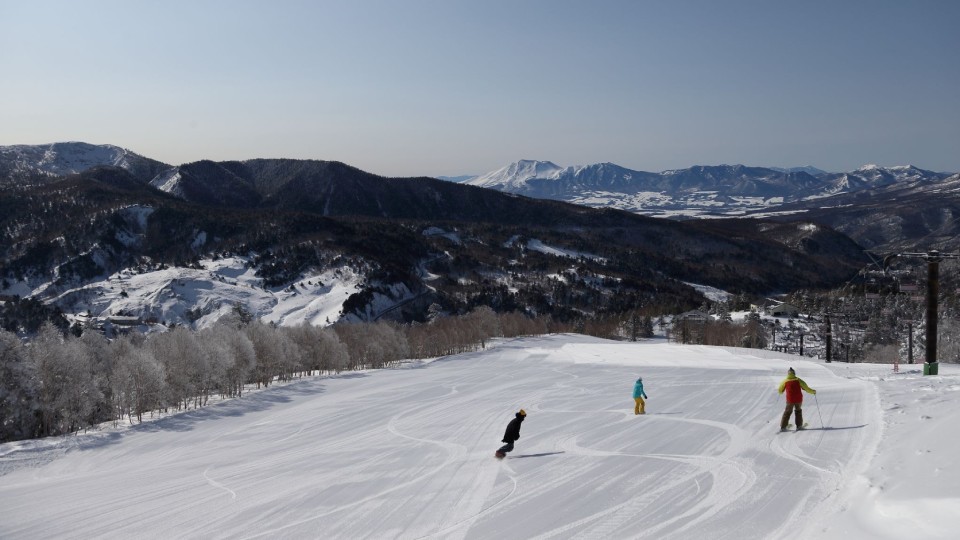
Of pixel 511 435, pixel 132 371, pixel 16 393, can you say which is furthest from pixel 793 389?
pixel 132 371

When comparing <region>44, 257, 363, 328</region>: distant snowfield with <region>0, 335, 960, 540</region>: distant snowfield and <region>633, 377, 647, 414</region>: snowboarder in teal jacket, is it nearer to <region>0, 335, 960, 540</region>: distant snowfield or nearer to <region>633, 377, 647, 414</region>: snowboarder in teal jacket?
<region>0, 335, 960, 540</region>: distant snowfield

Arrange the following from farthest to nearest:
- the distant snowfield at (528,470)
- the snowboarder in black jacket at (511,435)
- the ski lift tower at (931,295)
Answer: the ski lift tower at (931,295) < the snowboarder in black jacket at (511,435) < the distant snowfield at (528,470)

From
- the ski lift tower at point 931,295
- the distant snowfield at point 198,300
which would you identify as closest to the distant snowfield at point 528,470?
the ski lift tower at point 931,295

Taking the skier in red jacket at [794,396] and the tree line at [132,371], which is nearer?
the skier in red jacket at [794,396]

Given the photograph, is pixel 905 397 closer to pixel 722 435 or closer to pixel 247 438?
pixel 722 435

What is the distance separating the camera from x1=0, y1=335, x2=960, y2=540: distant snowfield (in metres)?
15.4

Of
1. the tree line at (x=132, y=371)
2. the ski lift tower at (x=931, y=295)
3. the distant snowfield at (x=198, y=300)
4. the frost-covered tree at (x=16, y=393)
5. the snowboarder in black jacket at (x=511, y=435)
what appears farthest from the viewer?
the distant snowfield at (x=198, y=300)

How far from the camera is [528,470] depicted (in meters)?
20.7

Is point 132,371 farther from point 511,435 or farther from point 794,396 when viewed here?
point 794,396

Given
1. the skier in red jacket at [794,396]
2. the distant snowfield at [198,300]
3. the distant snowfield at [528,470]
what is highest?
the skier in red jacket at [794,396]

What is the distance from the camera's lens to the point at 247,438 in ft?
102

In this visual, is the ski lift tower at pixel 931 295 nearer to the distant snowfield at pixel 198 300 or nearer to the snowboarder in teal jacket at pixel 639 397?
the snowboarder in teal jacket at pixel 639 397

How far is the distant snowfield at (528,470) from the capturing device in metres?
15.4

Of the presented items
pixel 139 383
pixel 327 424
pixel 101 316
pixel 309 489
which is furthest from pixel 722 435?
pixel 101 316
